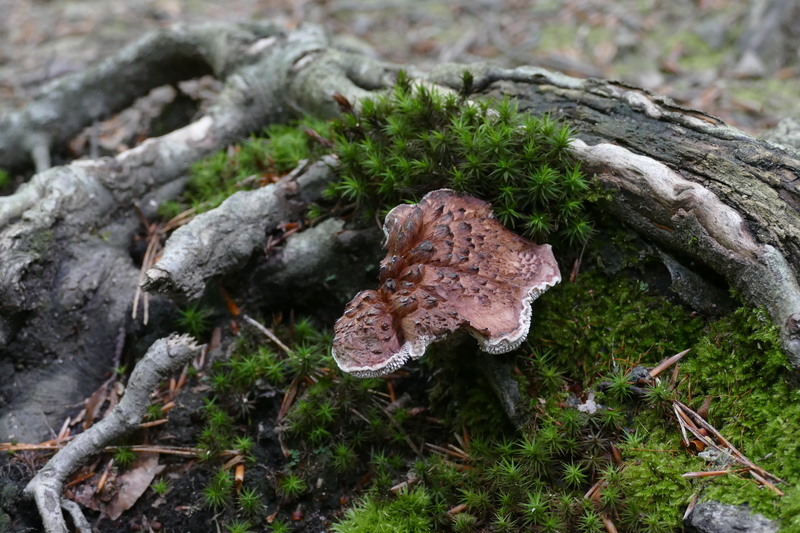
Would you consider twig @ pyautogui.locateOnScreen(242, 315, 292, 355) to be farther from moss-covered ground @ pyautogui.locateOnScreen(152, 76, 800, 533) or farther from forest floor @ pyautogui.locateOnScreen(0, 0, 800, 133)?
forest floor @ pyautogui.locateOnScreen(0, 0, 800, 133)

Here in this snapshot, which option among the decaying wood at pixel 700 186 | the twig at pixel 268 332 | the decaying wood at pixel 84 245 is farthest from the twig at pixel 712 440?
the decaying wood at pixel 84 245

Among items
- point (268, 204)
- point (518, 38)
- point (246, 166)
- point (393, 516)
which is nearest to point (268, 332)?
point (268, 204)

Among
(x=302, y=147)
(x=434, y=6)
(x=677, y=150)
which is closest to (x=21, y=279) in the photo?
(x=302, y=147)

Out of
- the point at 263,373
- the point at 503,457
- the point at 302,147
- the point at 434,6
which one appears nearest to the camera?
the point at 503,457

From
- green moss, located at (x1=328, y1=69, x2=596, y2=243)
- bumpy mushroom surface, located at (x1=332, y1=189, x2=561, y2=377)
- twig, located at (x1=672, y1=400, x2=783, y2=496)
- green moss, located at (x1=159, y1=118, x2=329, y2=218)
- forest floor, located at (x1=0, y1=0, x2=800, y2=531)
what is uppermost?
green moss, located at (x1=328, y1=69, x2=596, y2=243)

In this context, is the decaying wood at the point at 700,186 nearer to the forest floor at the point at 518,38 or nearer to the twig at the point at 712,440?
the twig at the point at 712,440

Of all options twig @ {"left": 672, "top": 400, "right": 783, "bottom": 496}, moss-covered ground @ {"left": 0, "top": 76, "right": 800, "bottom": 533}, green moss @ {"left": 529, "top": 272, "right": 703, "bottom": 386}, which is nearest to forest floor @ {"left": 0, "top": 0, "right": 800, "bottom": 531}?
moss-covered ground @ {"left": 0, "top": 76, "right": 800, "bottom": 533}

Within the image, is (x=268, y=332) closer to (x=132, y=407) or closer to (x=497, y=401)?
(x=132, y=407)

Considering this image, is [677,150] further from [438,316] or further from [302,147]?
[302,147]
